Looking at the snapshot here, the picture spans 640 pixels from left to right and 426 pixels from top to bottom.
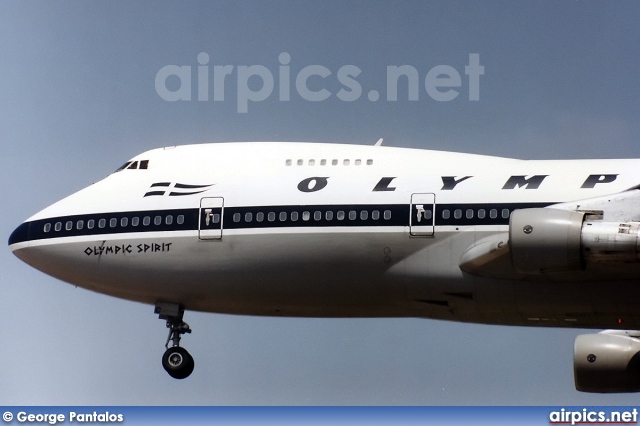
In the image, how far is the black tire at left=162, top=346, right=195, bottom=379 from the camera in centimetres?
4469

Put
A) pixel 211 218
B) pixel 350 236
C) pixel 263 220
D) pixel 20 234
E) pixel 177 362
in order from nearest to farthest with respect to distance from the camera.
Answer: pixel 350 236
pixel 263 220
pixel 211 218
pixel 177 362
pixel 20 234

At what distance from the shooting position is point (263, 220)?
42438 millimetres

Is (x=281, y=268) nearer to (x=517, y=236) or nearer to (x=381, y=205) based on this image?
(x=381, y=205)

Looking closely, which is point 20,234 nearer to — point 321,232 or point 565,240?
point 321,232

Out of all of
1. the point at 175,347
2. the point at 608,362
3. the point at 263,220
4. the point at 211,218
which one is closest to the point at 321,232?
the point at 263,220

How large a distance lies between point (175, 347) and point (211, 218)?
424 centimetres

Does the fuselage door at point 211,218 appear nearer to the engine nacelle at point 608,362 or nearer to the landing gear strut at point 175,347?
the landing gear strut at point 175,347

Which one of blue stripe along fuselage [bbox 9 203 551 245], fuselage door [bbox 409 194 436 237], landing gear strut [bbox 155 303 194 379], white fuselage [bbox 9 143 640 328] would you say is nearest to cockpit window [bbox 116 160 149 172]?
white fuselage [bbox 9 143 640 328]

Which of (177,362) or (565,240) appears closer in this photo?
(565,240)

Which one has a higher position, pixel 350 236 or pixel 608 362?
pixel 350 236

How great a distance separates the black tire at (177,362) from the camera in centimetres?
4469

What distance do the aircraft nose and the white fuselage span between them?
0.24 feet

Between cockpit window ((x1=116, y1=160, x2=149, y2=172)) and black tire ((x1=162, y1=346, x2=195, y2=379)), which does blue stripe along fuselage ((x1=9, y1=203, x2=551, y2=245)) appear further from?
black tire ((x1=162, y1=346, x2=195, y2=379))

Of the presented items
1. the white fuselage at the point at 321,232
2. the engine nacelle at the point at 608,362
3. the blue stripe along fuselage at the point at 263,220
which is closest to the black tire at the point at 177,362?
the white fuselage at the point at 321,232
